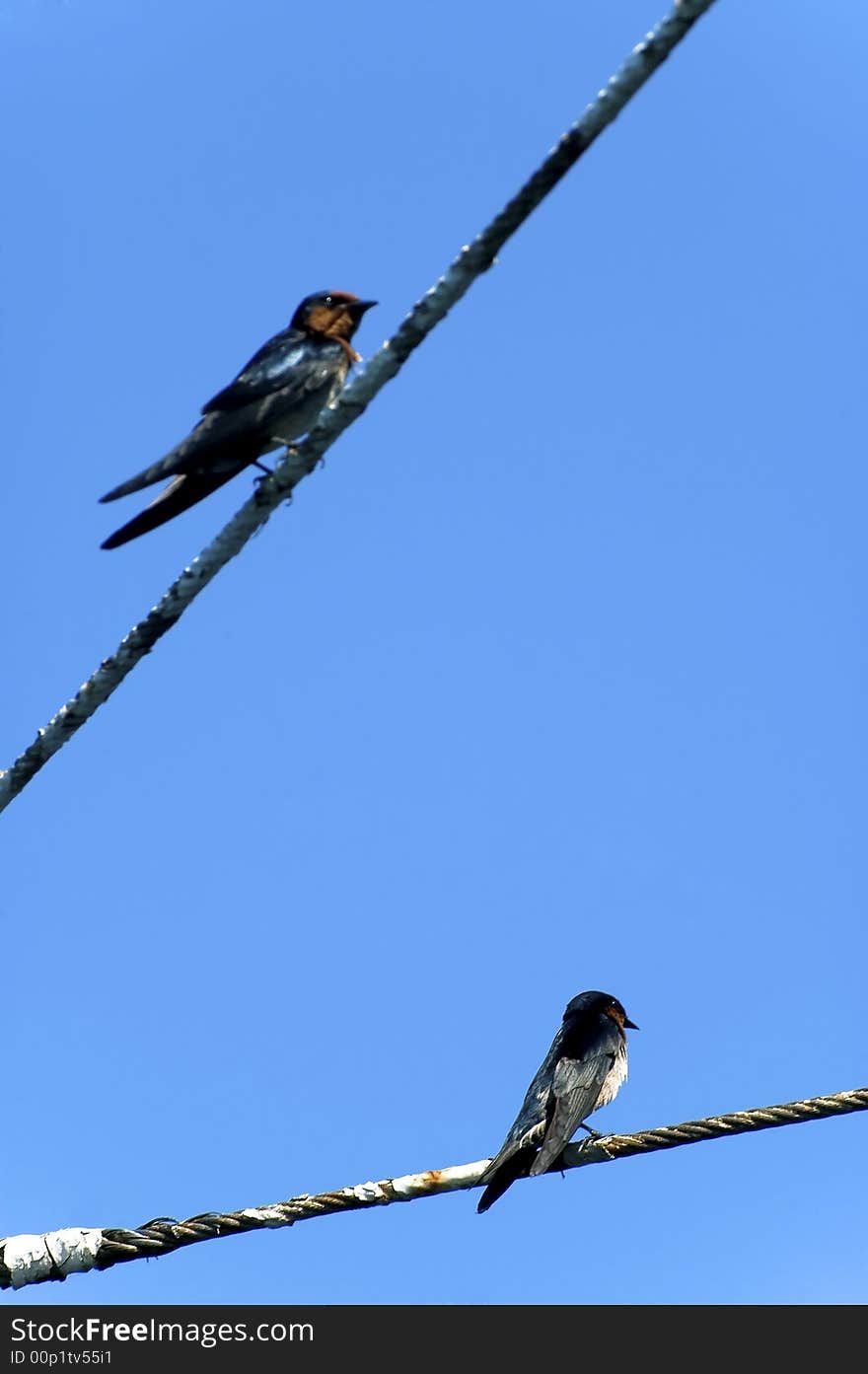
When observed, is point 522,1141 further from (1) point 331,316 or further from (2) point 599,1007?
(1) point 331,316

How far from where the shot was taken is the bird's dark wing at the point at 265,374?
256 inches

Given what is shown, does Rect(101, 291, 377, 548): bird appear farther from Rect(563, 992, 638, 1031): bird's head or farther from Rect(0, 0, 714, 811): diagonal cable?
Rect(563, 992, 638, 1031): bird's head

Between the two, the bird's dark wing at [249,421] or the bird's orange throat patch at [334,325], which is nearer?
the bird's dark wing at [249,421]

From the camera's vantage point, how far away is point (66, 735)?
4785 millimetres

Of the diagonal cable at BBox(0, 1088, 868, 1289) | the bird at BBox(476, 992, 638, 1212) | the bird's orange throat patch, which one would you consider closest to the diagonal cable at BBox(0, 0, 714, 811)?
the diagonal cable at BBox(0, 1088, 868, 1289)

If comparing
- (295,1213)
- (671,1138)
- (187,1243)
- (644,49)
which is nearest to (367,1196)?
(295,1213)

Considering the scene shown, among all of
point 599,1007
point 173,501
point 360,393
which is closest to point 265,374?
point 173,501

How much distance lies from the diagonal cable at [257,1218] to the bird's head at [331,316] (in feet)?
12.4

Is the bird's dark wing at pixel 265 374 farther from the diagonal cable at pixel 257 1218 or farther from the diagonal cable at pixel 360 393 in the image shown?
the diagonal cable at pixel 257 1218

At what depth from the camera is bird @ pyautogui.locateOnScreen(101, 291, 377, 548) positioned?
6.07 metres

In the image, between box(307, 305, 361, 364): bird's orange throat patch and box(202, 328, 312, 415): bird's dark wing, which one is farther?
box(307, 305, 361, 364): bird's orange throat patch

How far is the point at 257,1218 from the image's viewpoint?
581cm

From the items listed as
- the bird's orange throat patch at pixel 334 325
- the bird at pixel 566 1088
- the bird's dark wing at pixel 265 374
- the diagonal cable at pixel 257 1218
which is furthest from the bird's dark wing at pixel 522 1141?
the bird's orange throat patch at pixel 334 325

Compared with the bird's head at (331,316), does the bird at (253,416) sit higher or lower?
lower
